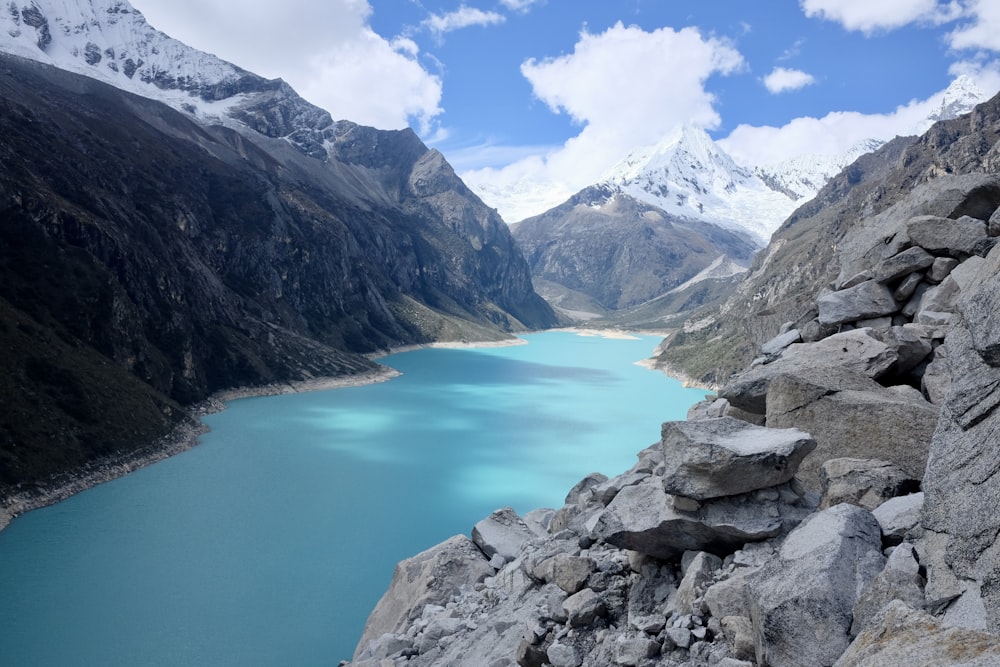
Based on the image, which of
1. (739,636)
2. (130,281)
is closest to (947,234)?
(739,636)

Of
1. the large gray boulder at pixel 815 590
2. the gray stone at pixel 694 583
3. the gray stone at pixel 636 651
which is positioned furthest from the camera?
the gray stone at pixel 694 583

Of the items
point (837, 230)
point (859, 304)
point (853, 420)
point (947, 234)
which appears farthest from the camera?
point (837, 230)

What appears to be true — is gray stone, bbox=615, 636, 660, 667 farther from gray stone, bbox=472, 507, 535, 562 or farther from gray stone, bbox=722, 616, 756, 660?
gray stone, bbox=472, 507, 535, 562

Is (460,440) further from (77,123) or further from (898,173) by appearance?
(898,173)

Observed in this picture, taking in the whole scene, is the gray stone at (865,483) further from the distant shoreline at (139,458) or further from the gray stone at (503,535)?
the distant shoreline at (139,458)

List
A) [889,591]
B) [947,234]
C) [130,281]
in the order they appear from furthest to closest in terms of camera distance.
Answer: [130,281] → [947,234] → [889,591]

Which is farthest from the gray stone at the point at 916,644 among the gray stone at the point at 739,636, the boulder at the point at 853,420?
the boulder at the point at 853,420

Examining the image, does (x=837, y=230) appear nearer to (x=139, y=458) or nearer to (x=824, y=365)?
(x=139, y=458)
